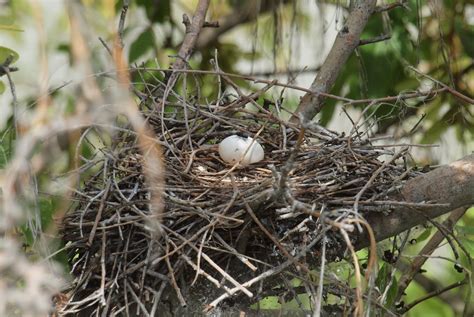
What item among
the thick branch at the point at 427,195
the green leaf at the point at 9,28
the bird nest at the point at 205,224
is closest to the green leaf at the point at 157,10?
the green leaf at the point at 9,28

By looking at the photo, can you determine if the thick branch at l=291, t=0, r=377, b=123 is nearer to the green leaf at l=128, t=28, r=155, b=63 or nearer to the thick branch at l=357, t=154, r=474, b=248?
the thick branch at l=357, t=154, r=474, b=248

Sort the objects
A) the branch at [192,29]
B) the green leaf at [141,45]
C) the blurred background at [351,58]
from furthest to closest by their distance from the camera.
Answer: the green leaf at [141,45] → the blurred background at [351,58] → the branch at [192,29]

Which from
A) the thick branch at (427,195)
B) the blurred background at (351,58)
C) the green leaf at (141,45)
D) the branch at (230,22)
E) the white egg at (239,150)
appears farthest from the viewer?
the branch at (230,22)

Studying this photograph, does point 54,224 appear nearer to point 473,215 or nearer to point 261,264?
point 261,264

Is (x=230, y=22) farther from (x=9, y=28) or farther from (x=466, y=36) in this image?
(x=9, y=28)

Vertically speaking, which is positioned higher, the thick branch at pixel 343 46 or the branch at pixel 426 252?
the thick branch at pixel 343 46

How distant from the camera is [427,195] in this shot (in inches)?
77.1

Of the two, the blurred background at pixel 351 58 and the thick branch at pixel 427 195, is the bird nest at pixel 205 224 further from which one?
the blurred background at pixel 351 58

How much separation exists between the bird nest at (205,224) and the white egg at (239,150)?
31 millimetres

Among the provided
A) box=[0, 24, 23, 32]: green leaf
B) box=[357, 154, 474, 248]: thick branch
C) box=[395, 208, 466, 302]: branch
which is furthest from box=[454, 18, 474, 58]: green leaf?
box=[0, 24, 23, 32]: green leaf

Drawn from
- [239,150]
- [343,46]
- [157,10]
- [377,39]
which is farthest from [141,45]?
[239,150]

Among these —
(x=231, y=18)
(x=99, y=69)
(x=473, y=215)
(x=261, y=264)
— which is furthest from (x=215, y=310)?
(x=231, y=18)

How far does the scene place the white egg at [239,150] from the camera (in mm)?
2133

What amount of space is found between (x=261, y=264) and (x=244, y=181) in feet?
0.82
